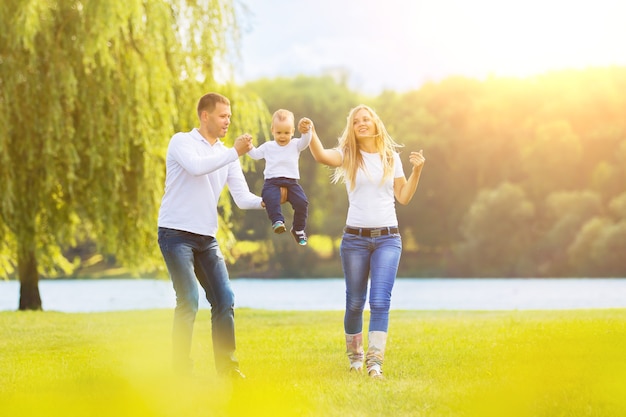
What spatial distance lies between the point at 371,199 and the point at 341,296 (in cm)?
2078

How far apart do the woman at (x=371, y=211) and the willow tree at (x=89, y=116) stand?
813cm

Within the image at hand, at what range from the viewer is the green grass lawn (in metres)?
5.65

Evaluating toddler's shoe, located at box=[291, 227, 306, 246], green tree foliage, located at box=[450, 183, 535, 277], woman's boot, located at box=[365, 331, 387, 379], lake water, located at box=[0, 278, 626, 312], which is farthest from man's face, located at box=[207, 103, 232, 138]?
green tree foliage, located at box=[450, 183, 535, 277]

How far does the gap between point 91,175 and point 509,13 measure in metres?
39.9

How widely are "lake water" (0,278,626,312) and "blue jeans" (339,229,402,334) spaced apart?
537 inches

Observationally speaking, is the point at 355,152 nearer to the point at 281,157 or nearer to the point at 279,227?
the point at 281,157

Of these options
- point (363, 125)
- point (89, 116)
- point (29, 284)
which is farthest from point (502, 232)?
point (363, 125)

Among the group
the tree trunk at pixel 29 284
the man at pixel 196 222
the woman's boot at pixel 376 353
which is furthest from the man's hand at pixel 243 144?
the tree trunk at pixel 29 284

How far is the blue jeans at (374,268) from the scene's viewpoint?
6.48 meters

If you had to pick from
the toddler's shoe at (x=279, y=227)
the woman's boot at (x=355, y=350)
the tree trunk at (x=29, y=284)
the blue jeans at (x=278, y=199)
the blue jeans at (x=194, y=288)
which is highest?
the blue jeans at (x=278, y=199)

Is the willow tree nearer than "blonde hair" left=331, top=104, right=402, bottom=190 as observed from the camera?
No

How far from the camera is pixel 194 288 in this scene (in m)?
6.24

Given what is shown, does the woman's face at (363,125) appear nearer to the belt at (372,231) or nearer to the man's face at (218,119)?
the belt at (372,231)

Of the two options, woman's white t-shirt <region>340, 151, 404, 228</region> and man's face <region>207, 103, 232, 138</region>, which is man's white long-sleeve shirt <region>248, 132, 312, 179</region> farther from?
woman's white t-shirt <region>340, 151, 404, 228</region>
